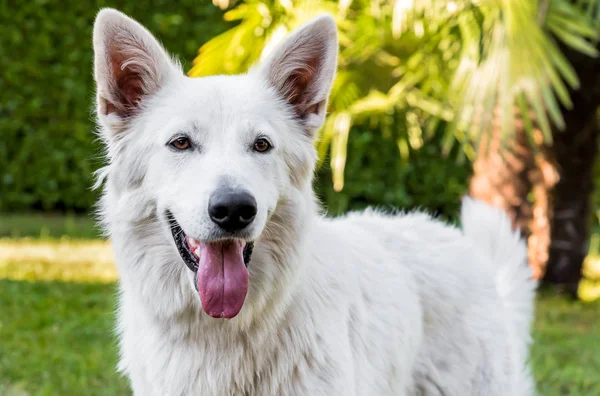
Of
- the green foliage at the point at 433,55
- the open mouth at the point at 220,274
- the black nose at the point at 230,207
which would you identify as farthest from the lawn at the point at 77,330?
the black nose at the point at 230,207

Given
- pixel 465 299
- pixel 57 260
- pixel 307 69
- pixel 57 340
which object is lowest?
pixel 57 260

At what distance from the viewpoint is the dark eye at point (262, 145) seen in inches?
118

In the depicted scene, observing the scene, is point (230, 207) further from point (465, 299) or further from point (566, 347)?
point (566, 347)

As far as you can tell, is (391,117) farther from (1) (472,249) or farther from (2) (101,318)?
(1) (472,249)

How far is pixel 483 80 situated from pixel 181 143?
318 centimetres

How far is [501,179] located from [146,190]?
5.41 m

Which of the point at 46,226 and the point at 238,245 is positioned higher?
the point at 238,245

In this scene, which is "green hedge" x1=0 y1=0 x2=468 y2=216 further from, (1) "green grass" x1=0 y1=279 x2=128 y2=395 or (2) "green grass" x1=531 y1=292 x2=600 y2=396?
(1) "green grass" x1=0 y1=279 x2=128 y2=395

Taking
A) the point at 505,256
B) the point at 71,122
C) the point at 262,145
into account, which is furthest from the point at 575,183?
→ the point at 71,122

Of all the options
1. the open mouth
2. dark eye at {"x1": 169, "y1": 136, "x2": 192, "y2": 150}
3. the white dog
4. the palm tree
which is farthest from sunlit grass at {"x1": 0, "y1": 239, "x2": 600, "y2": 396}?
dark eye at {"x1": 169, "y1": 136, "x2": 192, "y2": 150}

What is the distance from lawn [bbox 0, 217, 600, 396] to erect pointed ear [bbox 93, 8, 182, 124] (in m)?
2.21

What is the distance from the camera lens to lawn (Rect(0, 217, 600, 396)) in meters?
4.96

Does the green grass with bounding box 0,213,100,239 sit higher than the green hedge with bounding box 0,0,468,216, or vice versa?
the green hedge with bounding box 0,0,468,216

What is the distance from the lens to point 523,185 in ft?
25.5
